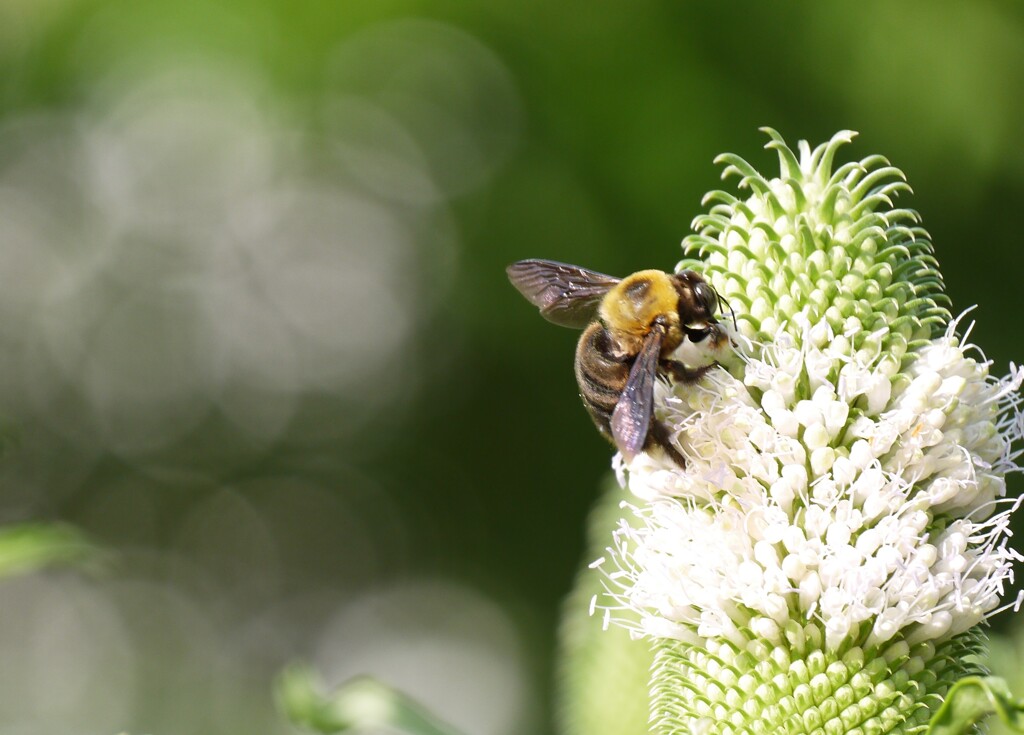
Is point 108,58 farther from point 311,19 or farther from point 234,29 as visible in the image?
point 311,19

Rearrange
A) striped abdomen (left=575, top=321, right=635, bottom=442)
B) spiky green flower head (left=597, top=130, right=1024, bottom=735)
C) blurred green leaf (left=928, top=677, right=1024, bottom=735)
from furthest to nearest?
striped abdomen (left=575, top=321, right=635, bottom=442), spiky green flower head (left=597, top=130, right=1024, bottom=735), blurred green leaf (left=928, top=677, right=1024, bottom=735)

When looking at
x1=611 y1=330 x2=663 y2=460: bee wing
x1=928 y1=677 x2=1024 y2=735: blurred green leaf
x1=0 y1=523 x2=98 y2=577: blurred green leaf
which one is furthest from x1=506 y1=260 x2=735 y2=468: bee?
x1=0 y1=523 x2=98 y2=577: blurred green leaf

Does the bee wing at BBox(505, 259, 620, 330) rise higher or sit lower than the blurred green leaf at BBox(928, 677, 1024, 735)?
higher

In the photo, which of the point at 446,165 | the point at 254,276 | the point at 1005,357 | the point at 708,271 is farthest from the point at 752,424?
the point at 254,276

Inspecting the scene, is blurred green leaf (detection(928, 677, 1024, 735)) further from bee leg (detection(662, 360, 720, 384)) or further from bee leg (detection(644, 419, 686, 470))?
bee leg (detection(662, 360, 720, 384))

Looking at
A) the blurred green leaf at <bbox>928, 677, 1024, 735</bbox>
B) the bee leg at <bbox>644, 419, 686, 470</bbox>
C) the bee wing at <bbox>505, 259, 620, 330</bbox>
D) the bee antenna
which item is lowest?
the blurred green leaf at <bbox>928, 677, 1024, 735</bbox>

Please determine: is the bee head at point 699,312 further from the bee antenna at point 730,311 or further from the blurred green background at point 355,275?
the blurred green background at point 355,275
